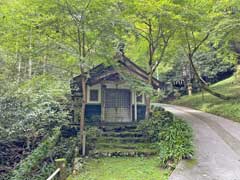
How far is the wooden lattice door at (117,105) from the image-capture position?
16188mm

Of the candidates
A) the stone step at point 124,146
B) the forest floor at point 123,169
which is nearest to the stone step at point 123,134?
the stone step at point 124,146

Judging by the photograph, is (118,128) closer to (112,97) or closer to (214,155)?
(112,97)


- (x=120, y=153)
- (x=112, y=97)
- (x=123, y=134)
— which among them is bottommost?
(x=120, y=153)

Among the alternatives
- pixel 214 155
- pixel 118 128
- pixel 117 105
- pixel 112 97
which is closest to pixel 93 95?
Answer: pixel 112 97

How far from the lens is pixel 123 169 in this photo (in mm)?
9070

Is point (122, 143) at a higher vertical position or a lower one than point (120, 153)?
higher

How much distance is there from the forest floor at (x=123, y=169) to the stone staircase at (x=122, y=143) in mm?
351

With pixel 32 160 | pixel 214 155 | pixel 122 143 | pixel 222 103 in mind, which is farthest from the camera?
pixel 222 103

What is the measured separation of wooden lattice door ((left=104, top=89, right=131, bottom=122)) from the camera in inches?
637

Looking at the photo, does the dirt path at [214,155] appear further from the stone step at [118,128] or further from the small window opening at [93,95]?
the small window opening at [93,95]

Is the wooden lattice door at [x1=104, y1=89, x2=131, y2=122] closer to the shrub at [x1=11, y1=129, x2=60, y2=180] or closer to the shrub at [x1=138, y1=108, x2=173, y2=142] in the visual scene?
the shrub at [x1=138, y1=108, x2=173, y2=142]

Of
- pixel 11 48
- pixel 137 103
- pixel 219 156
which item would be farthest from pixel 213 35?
pixel 11 48

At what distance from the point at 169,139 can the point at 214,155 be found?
5.83 ft

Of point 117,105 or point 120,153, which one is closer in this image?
point 120,153
